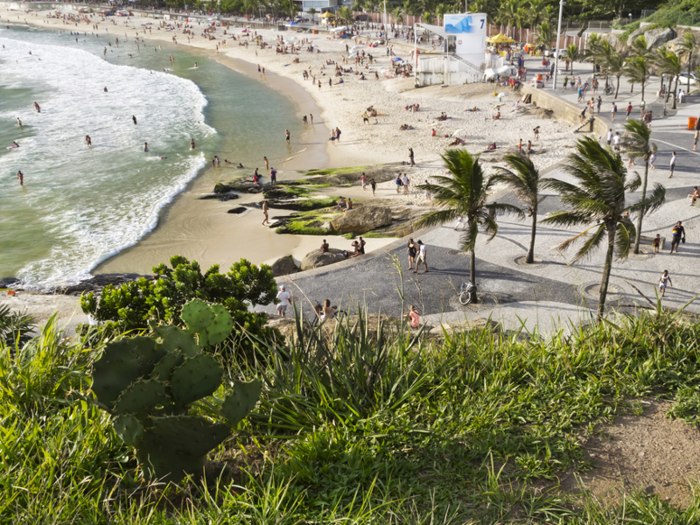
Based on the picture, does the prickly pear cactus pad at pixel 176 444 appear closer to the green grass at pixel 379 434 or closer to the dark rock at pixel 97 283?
the green grass at pixel 379 434

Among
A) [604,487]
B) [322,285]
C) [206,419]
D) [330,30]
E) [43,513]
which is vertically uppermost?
[330,30]


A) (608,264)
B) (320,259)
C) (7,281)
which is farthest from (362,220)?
(7,281)

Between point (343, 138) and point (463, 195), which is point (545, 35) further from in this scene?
point (463, 195)

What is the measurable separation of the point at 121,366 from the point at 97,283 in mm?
17909

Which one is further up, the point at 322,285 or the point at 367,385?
the point at 367,385

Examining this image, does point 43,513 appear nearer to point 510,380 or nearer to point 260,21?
point 510,380

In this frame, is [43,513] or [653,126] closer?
[43,513]

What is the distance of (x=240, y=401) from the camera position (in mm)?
4375

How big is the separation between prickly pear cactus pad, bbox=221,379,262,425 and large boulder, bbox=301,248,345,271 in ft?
49.5

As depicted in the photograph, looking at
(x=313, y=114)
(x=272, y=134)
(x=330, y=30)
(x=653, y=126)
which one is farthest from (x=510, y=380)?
(x=330, y=30)

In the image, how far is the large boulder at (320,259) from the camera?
773 inches

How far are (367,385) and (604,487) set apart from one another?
86.7 inches

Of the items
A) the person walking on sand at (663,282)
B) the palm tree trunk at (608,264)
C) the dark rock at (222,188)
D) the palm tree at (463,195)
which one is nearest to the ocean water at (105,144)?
the dark rock at (222,188)

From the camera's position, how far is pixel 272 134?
41562 millimetres
